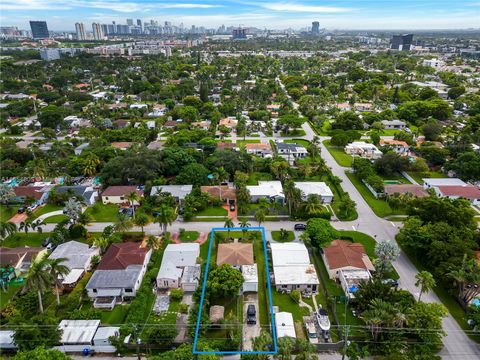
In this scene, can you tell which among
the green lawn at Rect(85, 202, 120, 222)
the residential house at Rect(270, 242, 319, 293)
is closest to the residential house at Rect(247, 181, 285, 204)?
the residential house at Rect(270, 242, 319, 293)

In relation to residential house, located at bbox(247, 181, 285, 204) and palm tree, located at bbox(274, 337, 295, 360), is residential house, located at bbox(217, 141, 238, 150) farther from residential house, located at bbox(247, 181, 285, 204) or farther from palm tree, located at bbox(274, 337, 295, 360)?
palm tree, located at bbox(274, 337, 295, 360)

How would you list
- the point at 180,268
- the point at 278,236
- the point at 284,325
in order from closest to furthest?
the point at 284,325 → the point at 180,268 → the point at 278,236

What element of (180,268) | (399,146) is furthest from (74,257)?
(399,146)

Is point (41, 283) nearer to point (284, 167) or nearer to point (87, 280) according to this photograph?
point (87, 280)

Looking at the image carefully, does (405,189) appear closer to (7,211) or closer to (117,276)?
(117,276)

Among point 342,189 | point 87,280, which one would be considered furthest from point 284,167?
point 87,280
